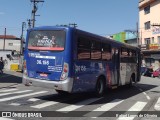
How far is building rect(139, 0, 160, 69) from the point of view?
52.1 m

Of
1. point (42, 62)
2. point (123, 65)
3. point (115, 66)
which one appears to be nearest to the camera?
point (42, 62)

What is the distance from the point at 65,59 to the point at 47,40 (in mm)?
1267

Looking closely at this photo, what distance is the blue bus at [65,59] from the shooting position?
1200cm

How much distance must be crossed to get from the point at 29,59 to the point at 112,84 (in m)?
5.26

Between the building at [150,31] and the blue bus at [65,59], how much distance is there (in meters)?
38.1

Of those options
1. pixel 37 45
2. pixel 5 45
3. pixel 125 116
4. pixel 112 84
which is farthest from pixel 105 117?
pixel 5 45

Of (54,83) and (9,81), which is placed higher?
(54,83)

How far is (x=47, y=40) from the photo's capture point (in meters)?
12.6

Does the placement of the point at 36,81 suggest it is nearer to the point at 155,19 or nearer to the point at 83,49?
the point at 83,49

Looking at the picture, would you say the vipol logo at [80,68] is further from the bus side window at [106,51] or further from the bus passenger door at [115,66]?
the bus passenger door at [115,66]

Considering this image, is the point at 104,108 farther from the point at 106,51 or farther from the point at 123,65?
the point at 123,65

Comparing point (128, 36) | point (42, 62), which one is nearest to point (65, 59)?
point (42, 62)

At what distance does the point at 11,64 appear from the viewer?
140 feet

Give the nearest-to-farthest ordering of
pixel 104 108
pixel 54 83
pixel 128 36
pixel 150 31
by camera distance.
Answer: pixel 104 108 < pixel 54 83 < pixel 150 31 < pixel 128 36
